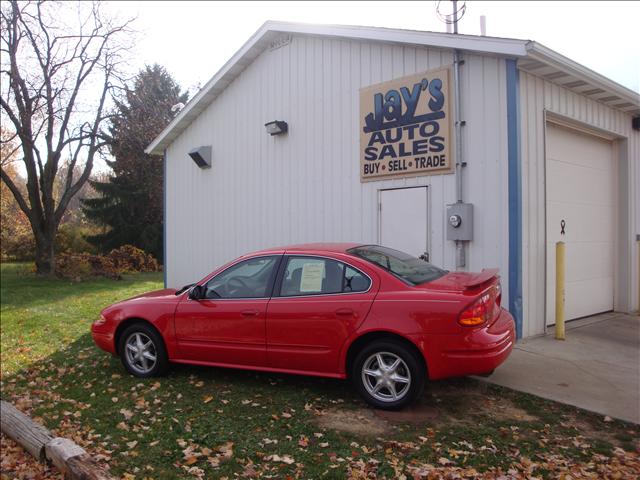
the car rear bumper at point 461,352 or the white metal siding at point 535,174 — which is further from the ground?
the white metal siding at point 535,174

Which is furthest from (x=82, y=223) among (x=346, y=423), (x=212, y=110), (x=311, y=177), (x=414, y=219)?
(x=346, y=423)

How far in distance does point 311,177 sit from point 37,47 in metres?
15.5

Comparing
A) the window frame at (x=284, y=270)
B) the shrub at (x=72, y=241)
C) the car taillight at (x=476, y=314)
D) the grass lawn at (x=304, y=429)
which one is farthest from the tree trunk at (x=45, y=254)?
the car taillight at (x=476, y=314)

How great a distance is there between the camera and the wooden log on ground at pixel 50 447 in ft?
11.6

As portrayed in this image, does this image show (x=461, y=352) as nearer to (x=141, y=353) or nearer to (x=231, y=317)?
(x=231, y=317)

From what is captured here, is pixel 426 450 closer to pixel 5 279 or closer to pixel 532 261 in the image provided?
pixel 532 261

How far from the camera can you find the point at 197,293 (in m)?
5.43

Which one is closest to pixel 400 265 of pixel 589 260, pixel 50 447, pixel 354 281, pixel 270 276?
pixel 354 281

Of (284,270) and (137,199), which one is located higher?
(137,199)

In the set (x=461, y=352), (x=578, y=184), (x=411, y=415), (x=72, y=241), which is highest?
(x=578, y=184)

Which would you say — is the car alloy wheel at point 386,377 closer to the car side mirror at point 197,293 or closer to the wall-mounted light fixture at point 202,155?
the car side mirror at point 197,293

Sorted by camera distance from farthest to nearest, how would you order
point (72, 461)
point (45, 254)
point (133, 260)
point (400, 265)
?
point (133, 260)
point (45, 254)
point (400, 265)
point (72, 461)

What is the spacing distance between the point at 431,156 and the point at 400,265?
2919 millimetres

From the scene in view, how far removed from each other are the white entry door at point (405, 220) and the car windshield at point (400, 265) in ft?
7.15
